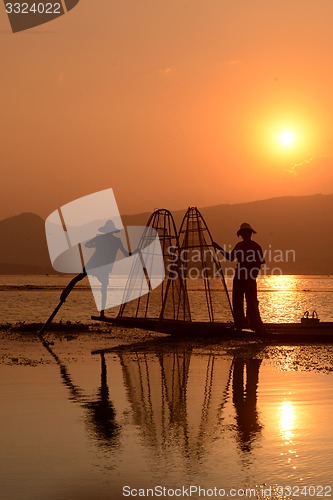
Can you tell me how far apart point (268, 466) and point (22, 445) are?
2.63m

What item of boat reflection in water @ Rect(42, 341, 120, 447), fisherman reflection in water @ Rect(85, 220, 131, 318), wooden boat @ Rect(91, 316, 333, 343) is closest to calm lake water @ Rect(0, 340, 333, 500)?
boat reflection in water @ Rect(42, 341, 120, 447)

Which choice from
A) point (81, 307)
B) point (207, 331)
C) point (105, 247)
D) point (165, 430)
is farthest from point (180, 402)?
point (81, 307)

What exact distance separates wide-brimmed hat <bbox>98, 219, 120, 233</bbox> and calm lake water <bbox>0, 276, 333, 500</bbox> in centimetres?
618

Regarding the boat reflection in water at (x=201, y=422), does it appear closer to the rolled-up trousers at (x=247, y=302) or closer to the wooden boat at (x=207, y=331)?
the rolled-up trousers at (x=247, y=302)

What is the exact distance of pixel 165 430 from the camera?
9.27 metres

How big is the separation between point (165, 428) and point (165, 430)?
0.36ft

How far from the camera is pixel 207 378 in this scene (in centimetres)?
1390

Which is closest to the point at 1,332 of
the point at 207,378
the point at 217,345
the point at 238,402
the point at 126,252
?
the point at 126,252

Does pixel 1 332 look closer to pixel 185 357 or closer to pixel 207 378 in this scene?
pixel 185 357

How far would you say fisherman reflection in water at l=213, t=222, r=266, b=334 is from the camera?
65.1 feet

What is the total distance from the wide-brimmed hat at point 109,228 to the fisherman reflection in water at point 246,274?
3.23 meters

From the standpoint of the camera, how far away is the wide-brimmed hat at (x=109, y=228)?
22266mm

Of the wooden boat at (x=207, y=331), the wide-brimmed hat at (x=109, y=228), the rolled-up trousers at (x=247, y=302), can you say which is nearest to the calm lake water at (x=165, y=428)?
the rolled-up trousers at (x=247, y=302)

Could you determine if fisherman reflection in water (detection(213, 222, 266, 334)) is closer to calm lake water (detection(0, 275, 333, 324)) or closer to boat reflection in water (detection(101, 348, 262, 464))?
boat reflection in water (detection(101, 348, 262, 464))
